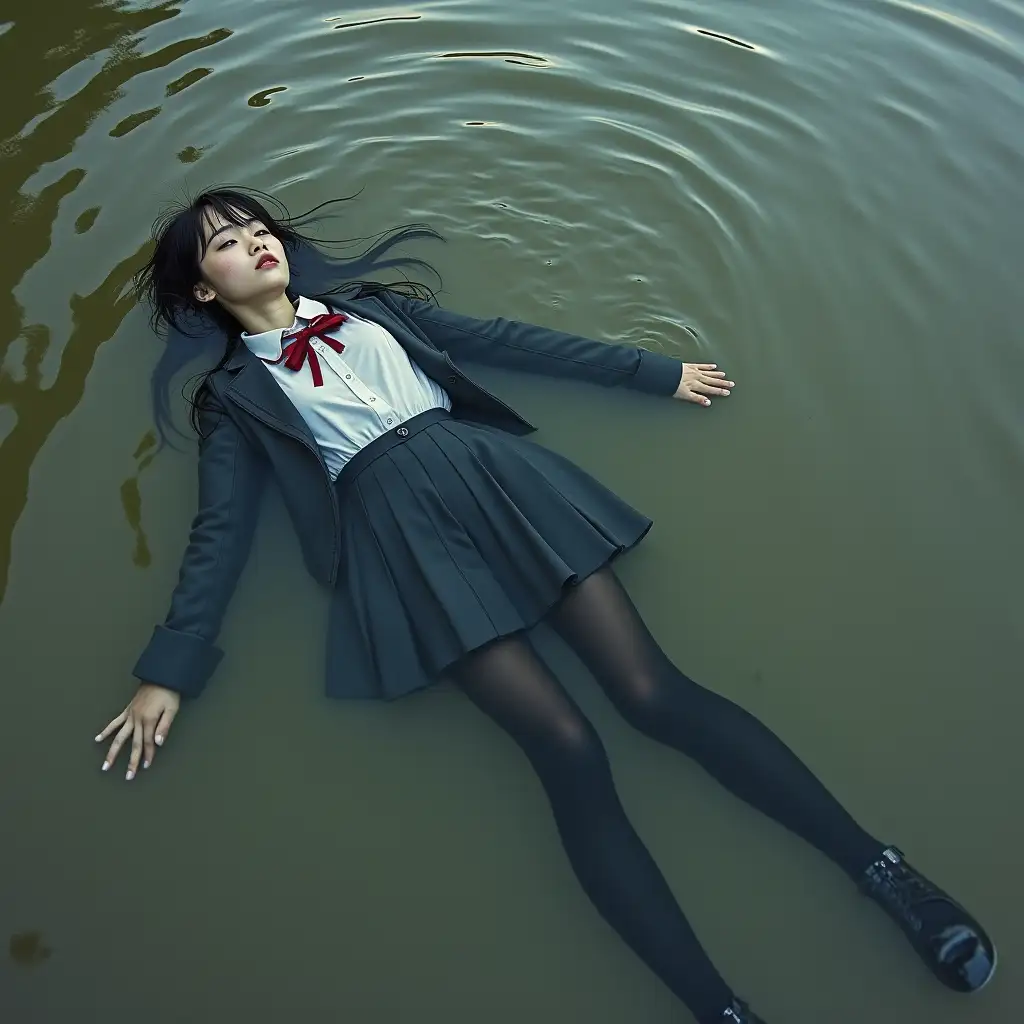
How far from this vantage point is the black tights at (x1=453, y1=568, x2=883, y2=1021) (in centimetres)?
176

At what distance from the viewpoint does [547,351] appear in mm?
2523

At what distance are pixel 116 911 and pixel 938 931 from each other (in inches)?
68.1

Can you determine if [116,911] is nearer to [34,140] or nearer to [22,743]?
[22,743]

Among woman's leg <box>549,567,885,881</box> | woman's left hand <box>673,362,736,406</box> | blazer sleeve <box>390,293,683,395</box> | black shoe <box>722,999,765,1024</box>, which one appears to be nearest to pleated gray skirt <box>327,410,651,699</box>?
woman's leg <box>549,567,885,881</box>

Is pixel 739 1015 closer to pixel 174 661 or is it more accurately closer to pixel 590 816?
pixel 590 816

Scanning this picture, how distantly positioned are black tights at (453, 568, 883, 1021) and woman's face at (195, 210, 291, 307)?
44.5 inches

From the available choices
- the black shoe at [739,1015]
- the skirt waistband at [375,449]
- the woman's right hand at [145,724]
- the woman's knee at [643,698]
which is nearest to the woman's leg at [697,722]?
the woman's knee at [643,698]

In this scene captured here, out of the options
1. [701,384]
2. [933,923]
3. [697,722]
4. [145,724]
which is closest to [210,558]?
[145,724]

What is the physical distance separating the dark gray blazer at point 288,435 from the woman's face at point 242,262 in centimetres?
17

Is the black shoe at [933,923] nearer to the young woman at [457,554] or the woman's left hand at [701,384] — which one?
the young woman at [457,554]

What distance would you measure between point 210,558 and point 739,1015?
1544 millimetres

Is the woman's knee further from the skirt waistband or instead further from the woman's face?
the woman's face

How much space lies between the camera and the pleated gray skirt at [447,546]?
2.02 m

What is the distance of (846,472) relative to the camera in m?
2.45
